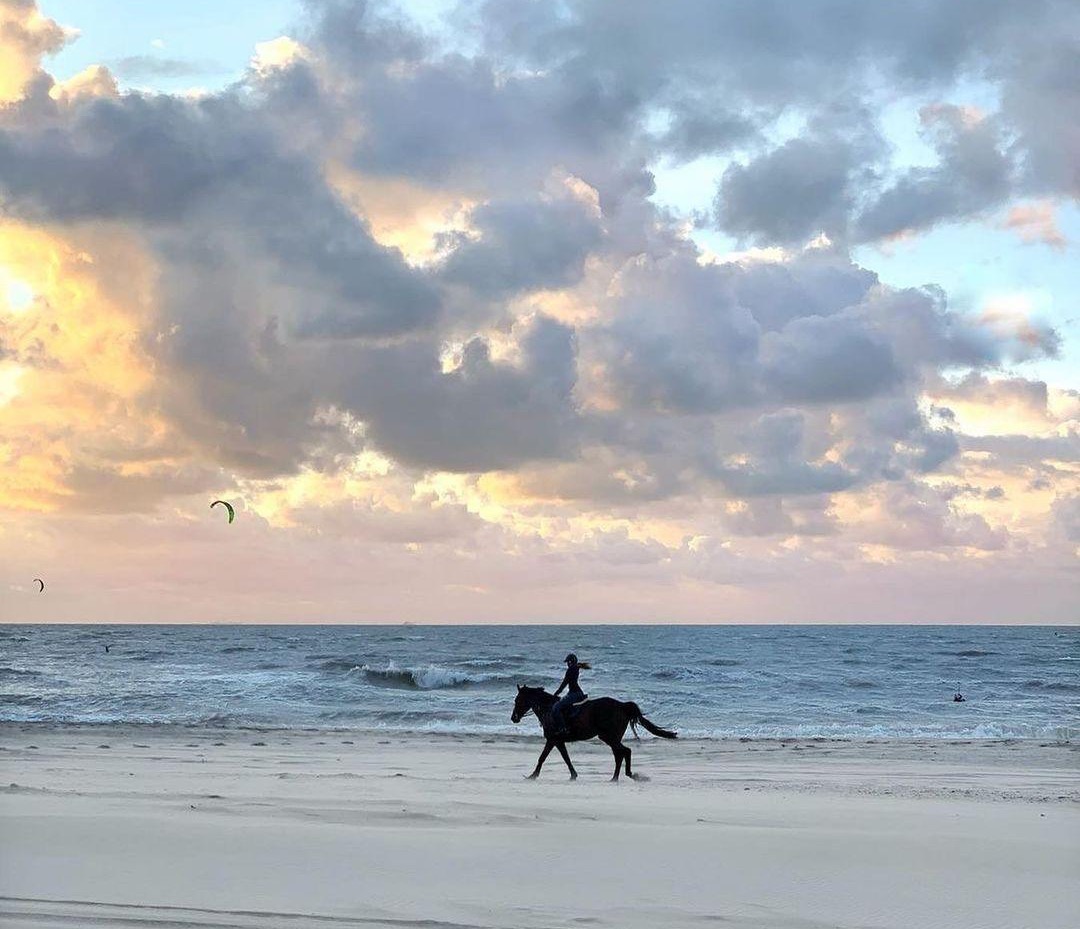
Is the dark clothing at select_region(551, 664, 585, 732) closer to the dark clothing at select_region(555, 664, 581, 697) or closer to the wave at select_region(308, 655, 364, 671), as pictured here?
the dark clothing at select_region(555, 664, 581, 697)

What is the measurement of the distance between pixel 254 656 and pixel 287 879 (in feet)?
229

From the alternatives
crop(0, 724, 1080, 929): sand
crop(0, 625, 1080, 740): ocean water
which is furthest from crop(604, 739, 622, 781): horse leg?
crop(0, 625, 1080, 740): ocean water

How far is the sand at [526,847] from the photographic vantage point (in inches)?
325

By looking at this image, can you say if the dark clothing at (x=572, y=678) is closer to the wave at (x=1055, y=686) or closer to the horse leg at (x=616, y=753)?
the horse leg at (x=616, y=753)

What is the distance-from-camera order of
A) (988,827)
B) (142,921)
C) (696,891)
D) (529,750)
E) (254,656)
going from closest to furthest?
(142,921), (696,891), (988,827), (529,750), (254,656)

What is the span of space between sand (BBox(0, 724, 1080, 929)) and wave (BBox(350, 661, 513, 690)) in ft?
97.7

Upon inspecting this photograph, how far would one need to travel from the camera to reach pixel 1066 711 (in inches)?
1406

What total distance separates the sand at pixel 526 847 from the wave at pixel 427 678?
97.7 feet

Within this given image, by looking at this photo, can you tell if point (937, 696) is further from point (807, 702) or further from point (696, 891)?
point (696, 891)

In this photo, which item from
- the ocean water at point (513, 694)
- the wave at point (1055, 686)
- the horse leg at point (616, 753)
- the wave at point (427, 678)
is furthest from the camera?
the wave at point (427, 678)

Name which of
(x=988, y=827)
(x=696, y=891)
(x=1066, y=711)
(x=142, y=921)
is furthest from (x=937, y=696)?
(x=142, y=921)

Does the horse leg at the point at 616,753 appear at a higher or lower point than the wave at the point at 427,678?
higher

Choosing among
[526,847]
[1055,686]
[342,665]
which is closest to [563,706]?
[526,847]

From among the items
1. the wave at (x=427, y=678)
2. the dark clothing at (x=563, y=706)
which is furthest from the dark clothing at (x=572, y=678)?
the wave at (x=427, y=678)
